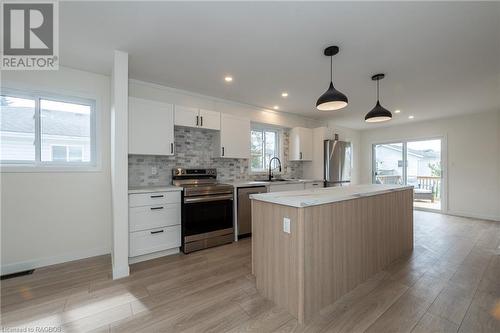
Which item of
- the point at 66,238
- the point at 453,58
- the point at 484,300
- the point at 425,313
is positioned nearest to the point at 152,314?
the point at 66,238

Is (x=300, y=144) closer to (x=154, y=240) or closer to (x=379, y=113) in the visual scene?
(x=379, y=113)

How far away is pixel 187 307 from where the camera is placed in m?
1.86

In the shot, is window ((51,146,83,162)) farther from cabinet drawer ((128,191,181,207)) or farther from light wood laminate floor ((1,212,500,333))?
light wood laminate floor ((1,212,500,333))

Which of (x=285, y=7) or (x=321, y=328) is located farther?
(x=285, y=7)

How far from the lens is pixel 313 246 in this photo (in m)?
1.68

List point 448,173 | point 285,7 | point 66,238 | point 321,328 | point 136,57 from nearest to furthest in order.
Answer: point 321,328, point 285,7, point 136,57, point 66,238, point 448,173

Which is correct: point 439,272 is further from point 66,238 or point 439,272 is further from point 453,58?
point 66,238

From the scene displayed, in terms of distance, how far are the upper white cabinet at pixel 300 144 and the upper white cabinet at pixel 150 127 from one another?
2.95m

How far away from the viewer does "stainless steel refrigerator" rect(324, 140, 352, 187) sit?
5.21m

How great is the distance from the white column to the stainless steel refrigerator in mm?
4320

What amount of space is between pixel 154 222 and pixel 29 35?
239 cm

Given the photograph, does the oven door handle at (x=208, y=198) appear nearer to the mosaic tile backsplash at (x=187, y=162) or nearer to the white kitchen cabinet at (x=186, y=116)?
the mosaic tile backsplash at (x=187, y=162)

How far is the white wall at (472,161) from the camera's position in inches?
187

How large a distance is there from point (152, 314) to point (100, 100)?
2863mm
